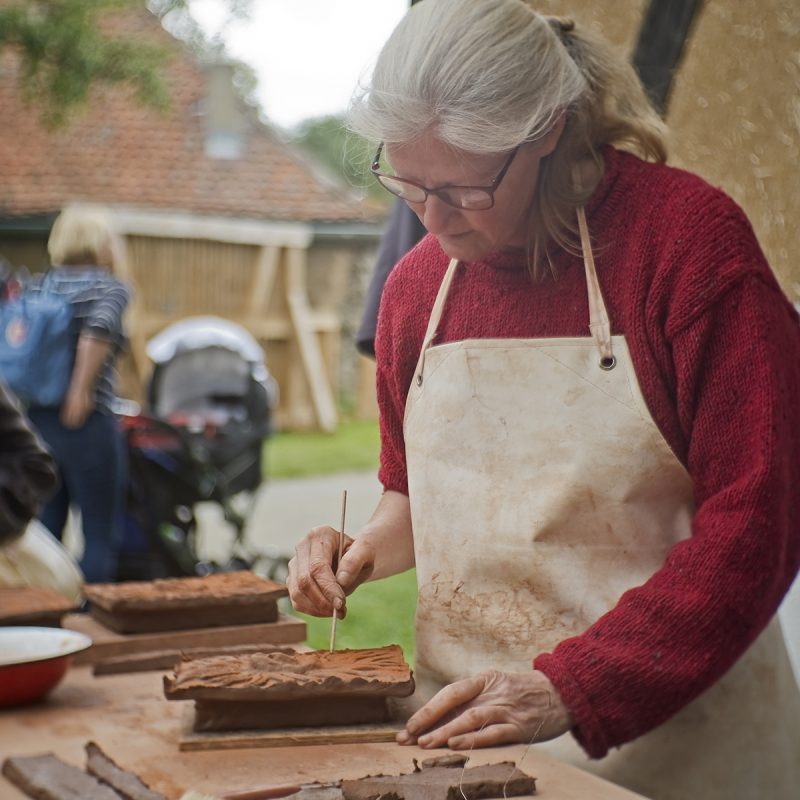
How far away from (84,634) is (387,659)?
27.9 inches

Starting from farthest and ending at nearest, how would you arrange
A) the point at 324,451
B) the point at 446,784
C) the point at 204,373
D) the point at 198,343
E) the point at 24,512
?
1. the point at 324,451
2. the point at 198,343
3. the point at 204,373
4. the point at 24,512
5. the point at 446,784

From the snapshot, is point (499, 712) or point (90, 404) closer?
point (499, 712)

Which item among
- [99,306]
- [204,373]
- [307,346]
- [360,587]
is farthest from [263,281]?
[99,306]

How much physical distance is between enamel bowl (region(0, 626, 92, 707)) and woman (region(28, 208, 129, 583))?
11.1 ft

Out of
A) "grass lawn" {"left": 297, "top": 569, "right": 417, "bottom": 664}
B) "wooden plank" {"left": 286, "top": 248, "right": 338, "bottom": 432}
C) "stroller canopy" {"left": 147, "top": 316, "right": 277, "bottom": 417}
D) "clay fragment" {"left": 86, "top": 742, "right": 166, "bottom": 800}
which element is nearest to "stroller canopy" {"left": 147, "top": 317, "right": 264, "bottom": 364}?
"stroller canopy" {"left": 147, "top": 316, "right": 277, "bottom": 417}

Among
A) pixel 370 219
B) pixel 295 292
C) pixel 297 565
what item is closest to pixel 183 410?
pixel 297 565

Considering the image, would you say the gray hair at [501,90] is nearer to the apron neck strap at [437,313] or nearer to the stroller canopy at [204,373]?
the apron neck strap at [437,313]

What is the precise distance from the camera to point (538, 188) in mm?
1872

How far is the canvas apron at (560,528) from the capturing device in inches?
71.6

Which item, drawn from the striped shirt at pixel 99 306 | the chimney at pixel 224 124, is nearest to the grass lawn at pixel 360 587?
A: the striped shirt at pixel 99 306

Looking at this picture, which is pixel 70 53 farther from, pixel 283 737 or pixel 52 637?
pixel 283 737

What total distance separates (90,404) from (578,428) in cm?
403

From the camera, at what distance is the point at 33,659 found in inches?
76.9

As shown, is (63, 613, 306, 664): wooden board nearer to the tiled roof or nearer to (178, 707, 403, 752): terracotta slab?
(178, 707, 403, 752): terracotta slab
